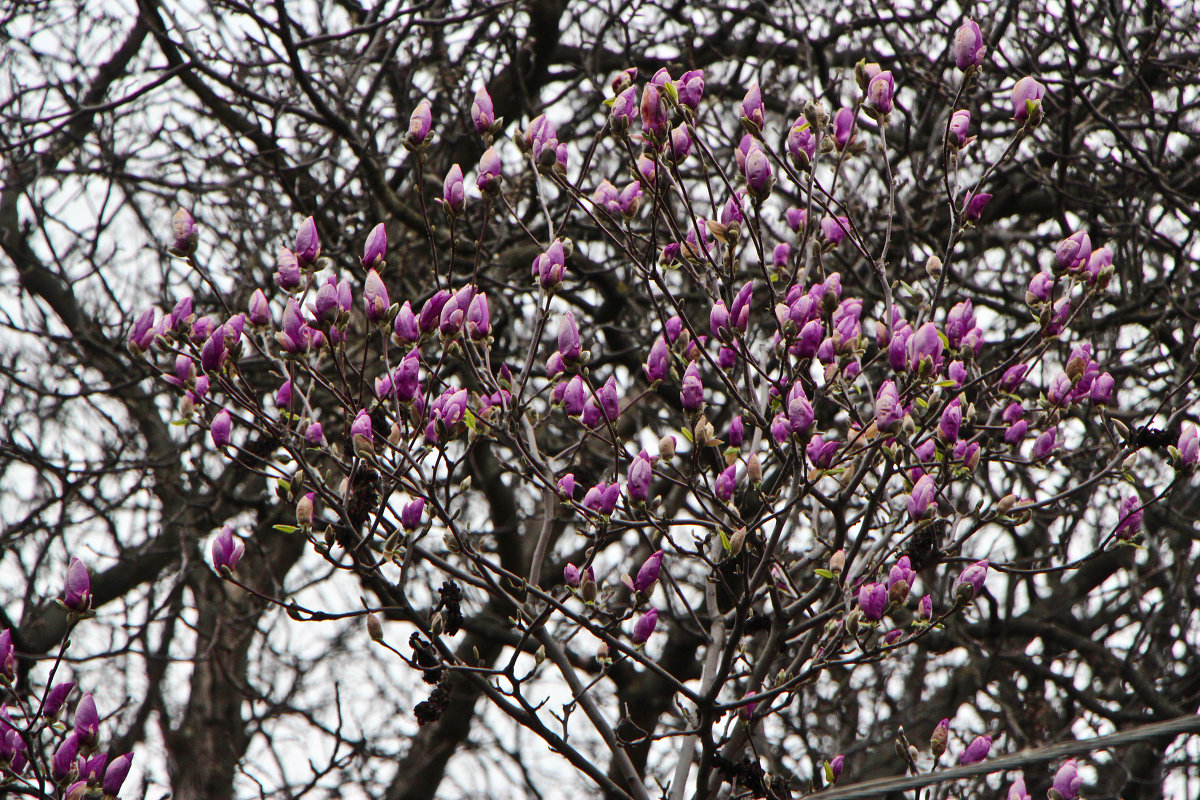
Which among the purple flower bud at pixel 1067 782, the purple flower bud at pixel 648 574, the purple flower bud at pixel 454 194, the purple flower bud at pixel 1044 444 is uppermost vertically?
the purple flower bud at pixel 454 194

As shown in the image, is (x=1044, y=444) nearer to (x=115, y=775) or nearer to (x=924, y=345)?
(x=924, y=345)

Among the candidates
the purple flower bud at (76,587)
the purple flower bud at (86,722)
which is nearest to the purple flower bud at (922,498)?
the purple flower bud at (76,587)

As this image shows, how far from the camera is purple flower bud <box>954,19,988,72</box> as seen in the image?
102 inches

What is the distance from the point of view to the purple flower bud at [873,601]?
2320 millimetres

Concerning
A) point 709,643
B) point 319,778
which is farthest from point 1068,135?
point 319,778

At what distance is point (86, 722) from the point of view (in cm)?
267

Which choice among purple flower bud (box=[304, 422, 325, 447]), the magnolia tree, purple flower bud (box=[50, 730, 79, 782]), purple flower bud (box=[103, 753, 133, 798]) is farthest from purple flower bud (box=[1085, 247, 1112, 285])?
purple flower bud (box=[50, 730, 79, 782])

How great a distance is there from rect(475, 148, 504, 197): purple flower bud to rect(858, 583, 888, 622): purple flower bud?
48.6 inches

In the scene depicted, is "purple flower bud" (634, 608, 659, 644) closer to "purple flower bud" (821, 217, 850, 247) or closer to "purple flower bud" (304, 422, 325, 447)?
"purple flower bud" (304, 422, 325, 447)

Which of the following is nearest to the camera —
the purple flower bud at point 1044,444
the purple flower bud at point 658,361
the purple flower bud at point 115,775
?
the purple flower bud at point 115,775

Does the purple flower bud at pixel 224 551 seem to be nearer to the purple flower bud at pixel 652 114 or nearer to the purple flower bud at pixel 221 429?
the purple flower bud at pixel 221 429

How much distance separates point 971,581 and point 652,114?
1.28 metres

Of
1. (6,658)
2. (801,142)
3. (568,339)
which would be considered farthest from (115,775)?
(801,142)

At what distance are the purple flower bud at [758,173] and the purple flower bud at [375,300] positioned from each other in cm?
85
